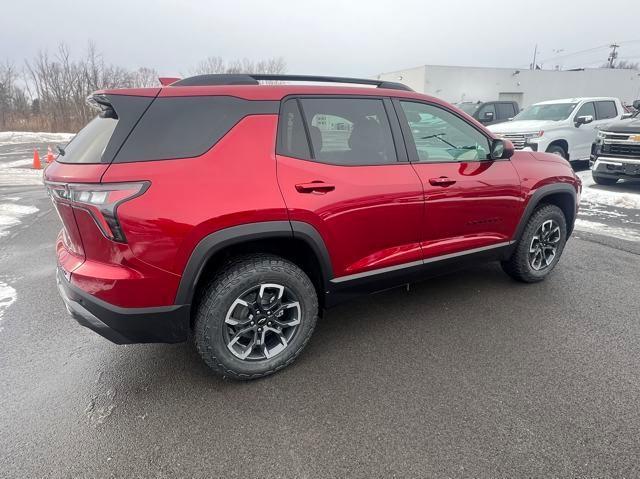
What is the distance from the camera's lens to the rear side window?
2055 millimetres

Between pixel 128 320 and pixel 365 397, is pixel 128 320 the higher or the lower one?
the higher one

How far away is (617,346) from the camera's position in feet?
9.17

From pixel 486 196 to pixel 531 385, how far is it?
150cm

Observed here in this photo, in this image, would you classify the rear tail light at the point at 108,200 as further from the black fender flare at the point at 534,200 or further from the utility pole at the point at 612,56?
the utility pole at the point at 612,56

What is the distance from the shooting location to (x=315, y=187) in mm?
2398

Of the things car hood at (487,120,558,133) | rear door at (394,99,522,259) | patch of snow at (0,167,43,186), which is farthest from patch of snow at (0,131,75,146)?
rear door at (394,99,522,259)

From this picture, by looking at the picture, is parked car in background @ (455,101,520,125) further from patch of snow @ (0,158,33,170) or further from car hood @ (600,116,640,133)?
patch of snow @ (0,158,33,170)

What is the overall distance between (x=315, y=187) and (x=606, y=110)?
38.0 ft

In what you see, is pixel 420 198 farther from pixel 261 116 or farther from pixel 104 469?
pixel 104 469

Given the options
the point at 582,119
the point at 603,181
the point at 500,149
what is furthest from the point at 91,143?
the point at 582,119

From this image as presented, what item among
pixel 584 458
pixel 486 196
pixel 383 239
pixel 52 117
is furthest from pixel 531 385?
pixel 52 117

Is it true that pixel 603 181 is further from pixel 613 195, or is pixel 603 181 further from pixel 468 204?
pixel 468 204

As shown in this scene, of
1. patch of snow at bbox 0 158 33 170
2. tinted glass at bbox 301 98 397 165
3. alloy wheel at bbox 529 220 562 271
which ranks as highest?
tinted glass at bbox 301 98 397 165

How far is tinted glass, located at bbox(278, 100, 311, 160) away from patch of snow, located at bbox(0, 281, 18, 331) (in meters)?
2.89
